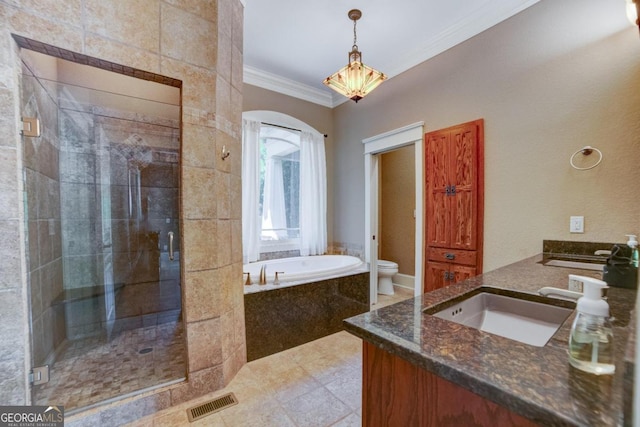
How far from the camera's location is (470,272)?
8.13ft

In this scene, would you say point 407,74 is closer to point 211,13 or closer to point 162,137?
point 211,13

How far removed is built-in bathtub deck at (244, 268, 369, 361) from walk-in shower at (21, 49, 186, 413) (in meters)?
0.54

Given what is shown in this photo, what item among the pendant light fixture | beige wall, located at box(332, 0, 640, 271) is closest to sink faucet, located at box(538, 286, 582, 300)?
beige wall, located at box(332, 0, 640, 271)

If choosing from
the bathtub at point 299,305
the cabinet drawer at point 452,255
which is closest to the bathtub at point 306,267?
the bathtub at point 299,305

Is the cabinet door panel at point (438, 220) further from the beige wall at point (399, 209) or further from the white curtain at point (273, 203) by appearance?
the white curtain at point (273, 203)

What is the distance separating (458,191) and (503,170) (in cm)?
39

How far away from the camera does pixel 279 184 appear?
3.59m

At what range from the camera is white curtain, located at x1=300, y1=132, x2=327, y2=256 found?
3.64m

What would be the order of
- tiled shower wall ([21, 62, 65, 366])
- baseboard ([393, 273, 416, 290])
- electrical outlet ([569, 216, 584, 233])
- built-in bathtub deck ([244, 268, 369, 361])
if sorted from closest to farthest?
tiled shower wall ([21, 62, 65, 366])
electrical outlet ([569, 216, 584, 233])
built-in bathtub deck ([244, 268, 369, 361])
baseboard ([393, 273, 416, 290])

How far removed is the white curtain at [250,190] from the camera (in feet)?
10.3

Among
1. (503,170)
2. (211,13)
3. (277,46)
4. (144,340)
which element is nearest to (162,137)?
(211,13)

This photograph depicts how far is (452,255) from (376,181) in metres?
1.35

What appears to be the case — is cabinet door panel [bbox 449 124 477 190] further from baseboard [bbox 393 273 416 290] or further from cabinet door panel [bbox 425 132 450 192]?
baseboard [bbox 393 273 416 290]

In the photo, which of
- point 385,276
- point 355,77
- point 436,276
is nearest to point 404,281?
point 385,276
